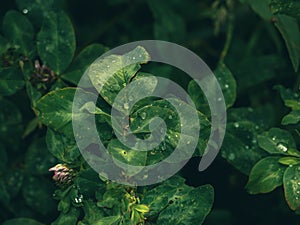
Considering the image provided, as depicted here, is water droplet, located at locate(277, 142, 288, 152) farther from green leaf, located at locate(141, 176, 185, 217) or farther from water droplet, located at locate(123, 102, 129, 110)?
water droplet, located at locate(123, 102, 129, 110)

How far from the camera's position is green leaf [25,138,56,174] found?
5.28 feet

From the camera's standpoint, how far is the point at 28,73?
1.51 metres

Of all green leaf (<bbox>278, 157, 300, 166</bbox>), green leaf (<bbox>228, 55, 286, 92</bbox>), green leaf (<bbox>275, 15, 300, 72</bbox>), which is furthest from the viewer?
green leaf (<bbox>228, 55, 286, 92</bbox>)

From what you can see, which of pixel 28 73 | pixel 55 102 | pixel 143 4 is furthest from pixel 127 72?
pixel 143 4

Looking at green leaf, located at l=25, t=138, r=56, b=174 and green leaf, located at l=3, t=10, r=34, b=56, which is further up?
green leaf, located at l=3, t=10, r=34, b=56

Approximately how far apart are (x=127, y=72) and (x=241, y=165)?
0.44 meters

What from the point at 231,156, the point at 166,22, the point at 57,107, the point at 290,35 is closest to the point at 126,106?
the point at 57,107

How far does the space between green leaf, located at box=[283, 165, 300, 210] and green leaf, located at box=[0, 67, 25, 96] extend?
0.71 metres

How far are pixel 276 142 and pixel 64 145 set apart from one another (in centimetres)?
51

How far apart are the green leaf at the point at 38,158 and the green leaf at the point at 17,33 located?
264 millimetres

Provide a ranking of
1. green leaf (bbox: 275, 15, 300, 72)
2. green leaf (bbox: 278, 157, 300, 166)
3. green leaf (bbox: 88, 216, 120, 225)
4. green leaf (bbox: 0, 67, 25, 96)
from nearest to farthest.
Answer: green leaf (bbox: 88, 216, 120, 225) → green leaf (bbox: 278, 157, 300, 166) → green leaf (bbox: 0, 67, 25, 96) → green leaf (bbox: 275, 15, 300, 72)

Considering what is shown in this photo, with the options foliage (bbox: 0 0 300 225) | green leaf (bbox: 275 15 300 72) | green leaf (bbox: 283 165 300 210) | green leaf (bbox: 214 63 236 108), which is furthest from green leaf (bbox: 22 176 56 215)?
green leaf (bbox: 275 15 300 72)

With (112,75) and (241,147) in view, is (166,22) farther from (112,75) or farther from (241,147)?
(112,75)

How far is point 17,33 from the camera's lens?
1.54 metres
